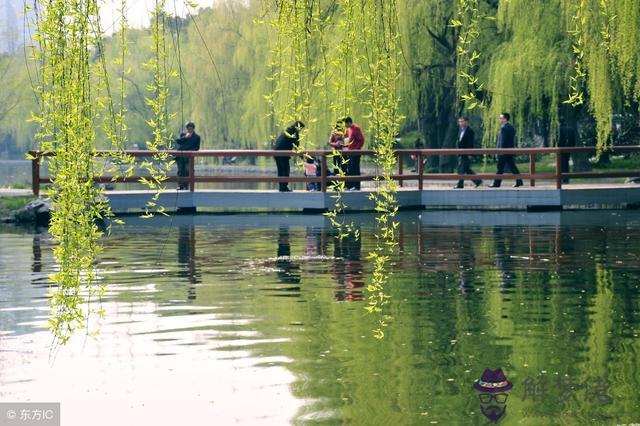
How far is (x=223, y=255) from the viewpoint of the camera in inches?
776

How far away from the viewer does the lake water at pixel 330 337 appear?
8.65 m

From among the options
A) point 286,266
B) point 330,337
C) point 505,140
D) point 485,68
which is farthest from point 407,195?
point 330,337

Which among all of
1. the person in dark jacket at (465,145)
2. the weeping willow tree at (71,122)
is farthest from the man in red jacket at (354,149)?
the weeping willow tree at (71,122)

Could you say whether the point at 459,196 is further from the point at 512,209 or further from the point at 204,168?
the point at 204,168

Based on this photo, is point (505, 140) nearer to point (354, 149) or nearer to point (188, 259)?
point (354, 149)

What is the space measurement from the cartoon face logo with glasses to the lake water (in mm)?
60

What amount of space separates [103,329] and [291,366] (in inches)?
106

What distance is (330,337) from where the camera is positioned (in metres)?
11.4

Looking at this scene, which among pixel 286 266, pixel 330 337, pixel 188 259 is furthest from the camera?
pixel 188 259

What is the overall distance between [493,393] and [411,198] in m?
21.6

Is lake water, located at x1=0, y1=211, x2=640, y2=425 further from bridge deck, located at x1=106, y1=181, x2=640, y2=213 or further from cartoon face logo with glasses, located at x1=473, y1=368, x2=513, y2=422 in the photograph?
bridge deck, located at x1=106, y1=181, x2=640, y2=213

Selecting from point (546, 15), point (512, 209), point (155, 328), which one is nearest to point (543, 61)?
point (546, 15)

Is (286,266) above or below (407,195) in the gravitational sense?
below

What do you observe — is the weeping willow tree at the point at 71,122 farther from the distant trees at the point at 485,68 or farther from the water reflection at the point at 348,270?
the distant trees at the point at 485,68
